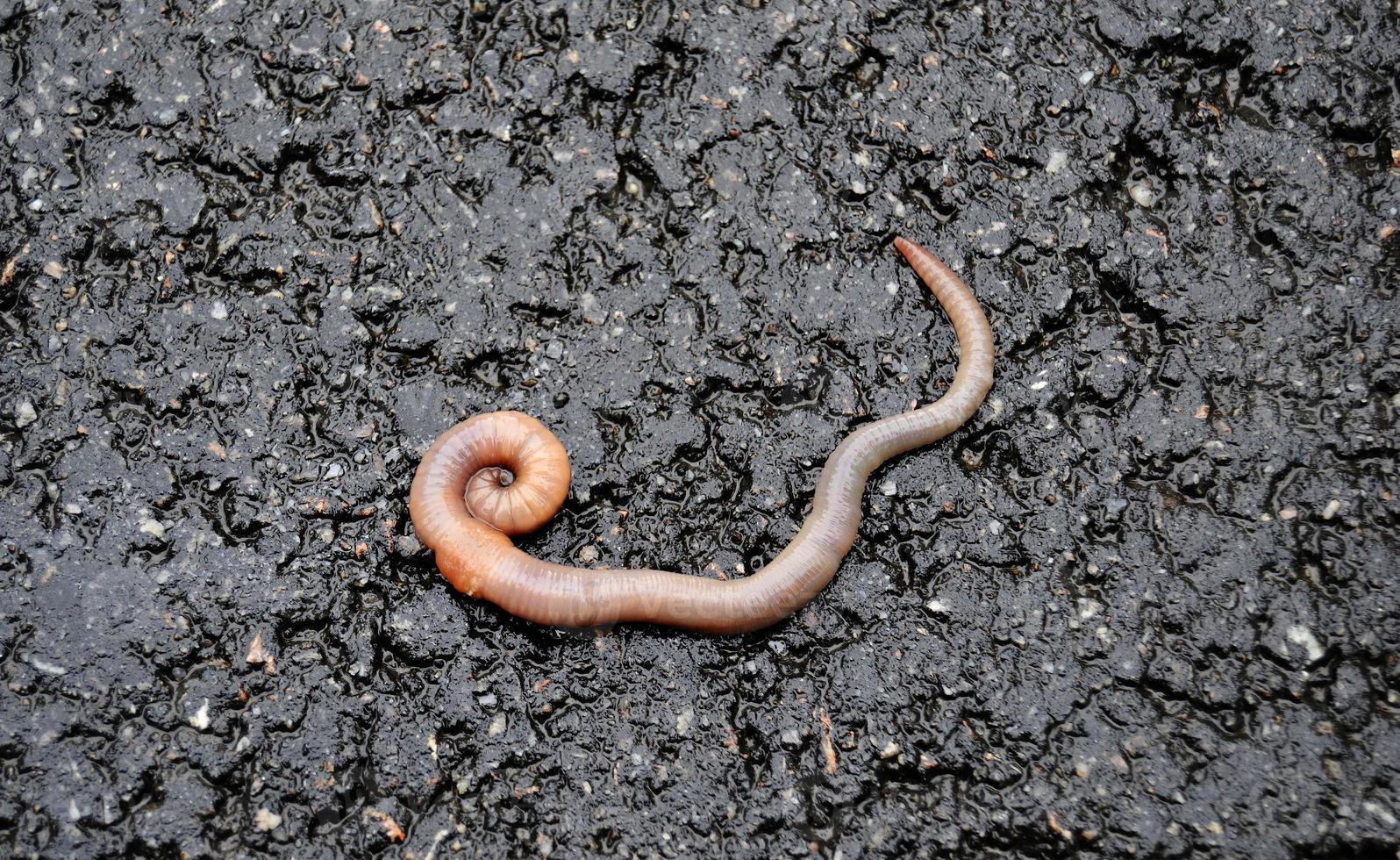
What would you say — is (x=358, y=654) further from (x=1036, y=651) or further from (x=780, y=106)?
(x=780, y=106)

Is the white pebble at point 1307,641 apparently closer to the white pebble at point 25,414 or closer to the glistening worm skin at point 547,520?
the glistening worm skin at point 547,520

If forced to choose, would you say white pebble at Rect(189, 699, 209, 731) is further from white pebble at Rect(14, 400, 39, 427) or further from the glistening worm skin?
white pebble at Rect(14, 400, 39, 427)

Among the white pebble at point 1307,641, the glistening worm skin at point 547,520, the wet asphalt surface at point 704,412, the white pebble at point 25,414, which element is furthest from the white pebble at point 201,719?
the white pebble at point 1307,641

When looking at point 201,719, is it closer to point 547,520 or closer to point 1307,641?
point 547,520

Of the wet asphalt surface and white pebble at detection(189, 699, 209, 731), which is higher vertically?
the wet asphalt surface

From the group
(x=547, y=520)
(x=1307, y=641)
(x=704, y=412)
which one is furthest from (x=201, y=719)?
(x=1307, y=641)

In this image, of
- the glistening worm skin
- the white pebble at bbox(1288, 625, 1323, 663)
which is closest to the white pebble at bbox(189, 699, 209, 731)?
the glistening worm skin
